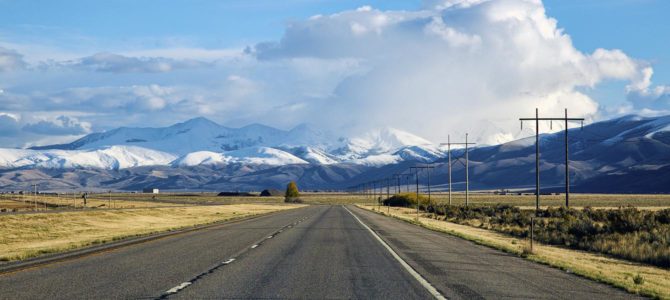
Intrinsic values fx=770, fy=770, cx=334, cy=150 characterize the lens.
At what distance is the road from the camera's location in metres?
13.9

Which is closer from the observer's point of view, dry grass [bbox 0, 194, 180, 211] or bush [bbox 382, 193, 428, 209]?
dry grass [bbox 0, 194, 180, 211]

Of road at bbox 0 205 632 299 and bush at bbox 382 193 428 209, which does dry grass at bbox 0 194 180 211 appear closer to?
bush at bbox 382 193 428 209

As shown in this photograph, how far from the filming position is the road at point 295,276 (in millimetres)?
13859

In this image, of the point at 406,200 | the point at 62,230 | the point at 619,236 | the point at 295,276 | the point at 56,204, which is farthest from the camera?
the point at 406,200

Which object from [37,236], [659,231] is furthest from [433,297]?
[37,236]

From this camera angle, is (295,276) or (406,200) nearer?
(295,276)

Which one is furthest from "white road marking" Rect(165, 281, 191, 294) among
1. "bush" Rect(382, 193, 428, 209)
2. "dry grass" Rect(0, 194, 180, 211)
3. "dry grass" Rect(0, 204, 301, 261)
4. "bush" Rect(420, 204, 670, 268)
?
"bush" Rect(382, 193, 428, 209)

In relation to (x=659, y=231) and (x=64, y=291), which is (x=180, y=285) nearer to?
(x=64, y=291)

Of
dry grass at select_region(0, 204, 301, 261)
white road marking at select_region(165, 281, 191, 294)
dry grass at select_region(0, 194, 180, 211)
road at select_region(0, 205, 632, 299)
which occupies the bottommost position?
dry grass at select_region(0, 194, 180, 211)

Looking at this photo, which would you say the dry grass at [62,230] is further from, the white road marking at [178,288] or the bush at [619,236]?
the bush at [619,236]

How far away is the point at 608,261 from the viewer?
2734 cm

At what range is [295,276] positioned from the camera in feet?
54.3

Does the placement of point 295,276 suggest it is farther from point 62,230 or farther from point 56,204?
point 56,204

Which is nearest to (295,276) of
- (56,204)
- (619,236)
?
(619,236)
